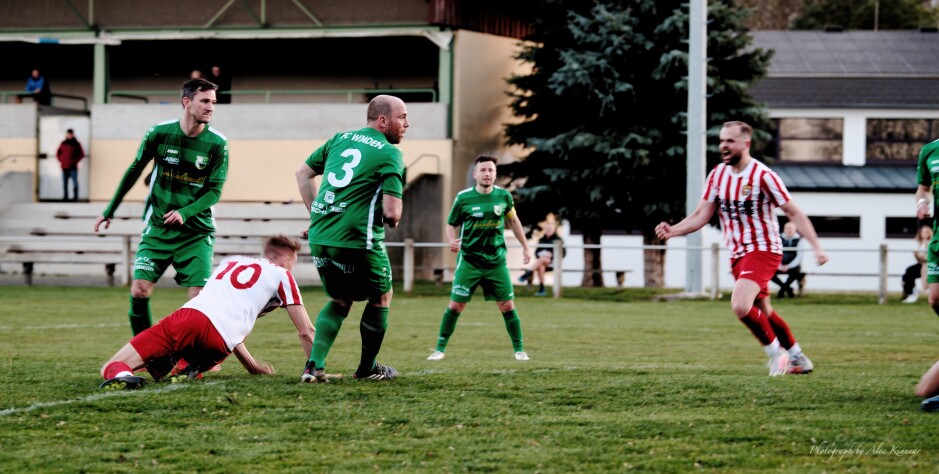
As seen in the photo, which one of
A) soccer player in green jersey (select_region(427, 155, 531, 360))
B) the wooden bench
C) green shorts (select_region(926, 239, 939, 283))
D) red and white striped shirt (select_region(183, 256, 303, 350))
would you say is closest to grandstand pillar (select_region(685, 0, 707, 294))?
the wooden bench

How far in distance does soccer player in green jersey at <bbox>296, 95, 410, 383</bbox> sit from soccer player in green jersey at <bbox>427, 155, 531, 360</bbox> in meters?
3.92

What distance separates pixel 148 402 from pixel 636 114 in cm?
2377

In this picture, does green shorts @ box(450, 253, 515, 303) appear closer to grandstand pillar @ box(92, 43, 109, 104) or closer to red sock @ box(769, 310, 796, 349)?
red sock @ box(769, 310, 796, 349)

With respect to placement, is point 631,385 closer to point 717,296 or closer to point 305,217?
point 717,296

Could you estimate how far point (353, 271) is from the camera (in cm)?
828

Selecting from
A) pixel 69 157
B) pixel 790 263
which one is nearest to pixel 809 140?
pixel 790 263

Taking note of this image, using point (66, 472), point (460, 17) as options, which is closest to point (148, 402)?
point (66, 472)

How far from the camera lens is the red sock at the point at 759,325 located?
32.7 ft

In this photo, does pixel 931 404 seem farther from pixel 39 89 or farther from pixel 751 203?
pixel 39 89

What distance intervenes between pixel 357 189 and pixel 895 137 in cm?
4360

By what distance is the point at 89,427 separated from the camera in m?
6.97

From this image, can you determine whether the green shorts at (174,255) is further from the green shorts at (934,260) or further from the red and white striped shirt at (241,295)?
the green shorts at (934,260)

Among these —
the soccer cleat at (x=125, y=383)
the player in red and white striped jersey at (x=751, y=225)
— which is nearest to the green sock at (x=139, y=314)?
the soccer cleat at (x=125, y=383)

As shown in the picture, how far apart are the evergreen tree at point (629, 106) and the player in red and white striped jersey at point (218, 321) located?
2067cm
